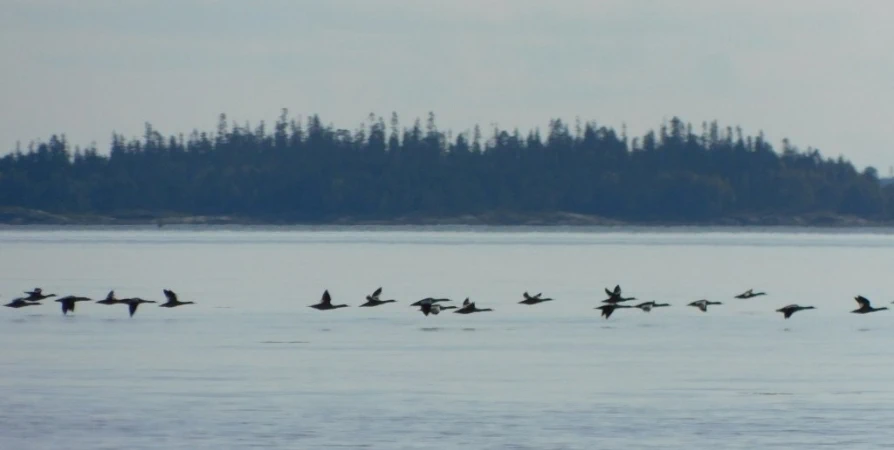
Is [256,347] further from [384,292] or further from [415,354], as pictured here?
[384,292]

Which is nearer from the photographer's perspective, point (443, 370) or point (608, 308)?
point (443, 370)

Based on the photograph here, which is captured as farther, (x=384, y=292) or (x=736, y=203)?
(x=736, y=203)

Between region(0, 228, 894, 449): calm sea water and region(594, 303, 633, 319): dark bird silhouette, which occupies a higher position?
region(594, 303, 633, 319): dark bird silhouette

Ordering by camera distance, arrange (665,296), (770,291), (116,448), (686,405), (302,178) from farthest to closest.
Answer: (302,178)
(770,291)
(665,296)
(686,405)
(116,448)

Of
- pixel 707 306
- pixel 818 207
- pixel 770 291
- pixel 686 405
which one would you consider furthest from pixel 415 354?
pixel 818 207

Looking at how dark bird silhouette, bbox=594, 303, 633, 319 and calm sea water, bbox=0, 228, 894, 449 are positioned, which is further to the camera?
dark bird silhouette, bbox=594, 303, 633, 319

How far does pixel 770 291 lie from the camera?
5084cm

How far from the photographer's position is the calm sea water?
21.0 m

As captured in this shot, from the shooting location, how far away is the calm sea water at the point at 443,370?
20953 mm

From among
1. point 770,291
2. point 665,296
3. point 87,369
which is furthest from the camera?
point 770,291

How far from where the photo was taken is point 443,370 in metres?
27.4

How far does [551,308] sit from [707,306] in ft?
11.5

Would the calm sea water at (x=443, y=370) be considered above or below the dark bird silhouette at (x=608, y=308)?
below

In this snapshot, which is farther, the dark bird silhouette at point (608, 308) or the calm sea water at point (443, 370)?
the dark bird silhouette at point (608, 308)
